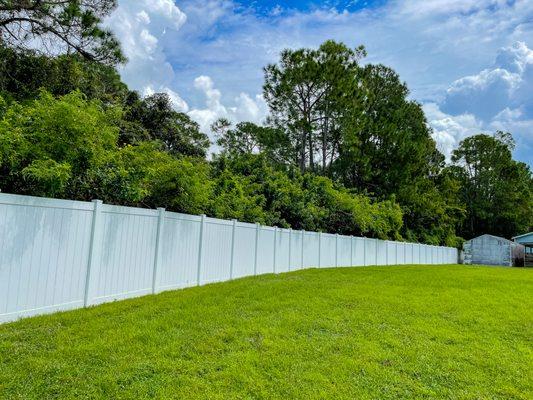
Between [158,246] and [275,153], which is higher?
[275,153]

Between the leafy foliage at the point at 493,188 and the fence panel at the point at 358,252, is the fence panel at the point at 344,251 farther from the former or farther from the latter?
the leafy foliage at the point at 493,188

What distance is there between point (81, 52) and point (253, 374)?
10.1 meters

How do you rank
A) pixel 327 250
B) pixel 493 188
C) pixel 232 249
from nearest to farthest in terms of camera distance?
pixel 232 249
pixel 327 250
pixel 493 188

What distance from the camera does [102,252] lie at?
6.29 m

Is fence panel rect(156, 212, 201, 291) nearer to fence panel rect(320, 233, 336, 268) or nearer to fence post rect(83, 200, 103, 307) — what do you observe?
fence post rect(83, 200, 103, 307)

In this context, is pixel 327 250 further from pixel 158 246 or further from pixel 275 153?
pixel 275 153

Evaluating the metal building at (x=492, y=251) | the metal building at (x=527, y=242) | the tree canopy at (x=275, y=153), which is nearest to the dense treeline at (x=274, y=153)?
the tree canopy at (x=275, y=153)

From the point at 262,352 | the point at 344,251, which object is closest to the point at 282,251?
the point at 344,251

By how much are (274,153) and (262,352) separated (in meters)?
31.3

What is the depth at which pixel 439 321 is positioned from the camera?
6.63 m

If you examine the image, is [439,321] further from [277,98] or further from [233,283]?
[277,98]

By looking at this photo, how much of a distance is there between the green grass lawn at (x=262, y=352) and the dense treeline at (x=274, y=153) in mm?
2136

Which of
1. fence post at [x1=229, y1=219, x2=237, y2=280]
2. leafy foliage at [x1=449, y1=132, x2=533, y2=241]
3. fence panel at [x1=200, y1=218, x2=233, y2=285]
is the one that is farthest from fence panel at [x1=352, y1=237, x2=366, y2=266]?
leafy foliage at [x1=449, y1=132, x2=533, y2=241]

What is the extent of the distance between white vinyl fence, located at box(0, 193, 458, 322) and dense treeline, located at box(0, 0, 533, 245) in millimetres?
578
